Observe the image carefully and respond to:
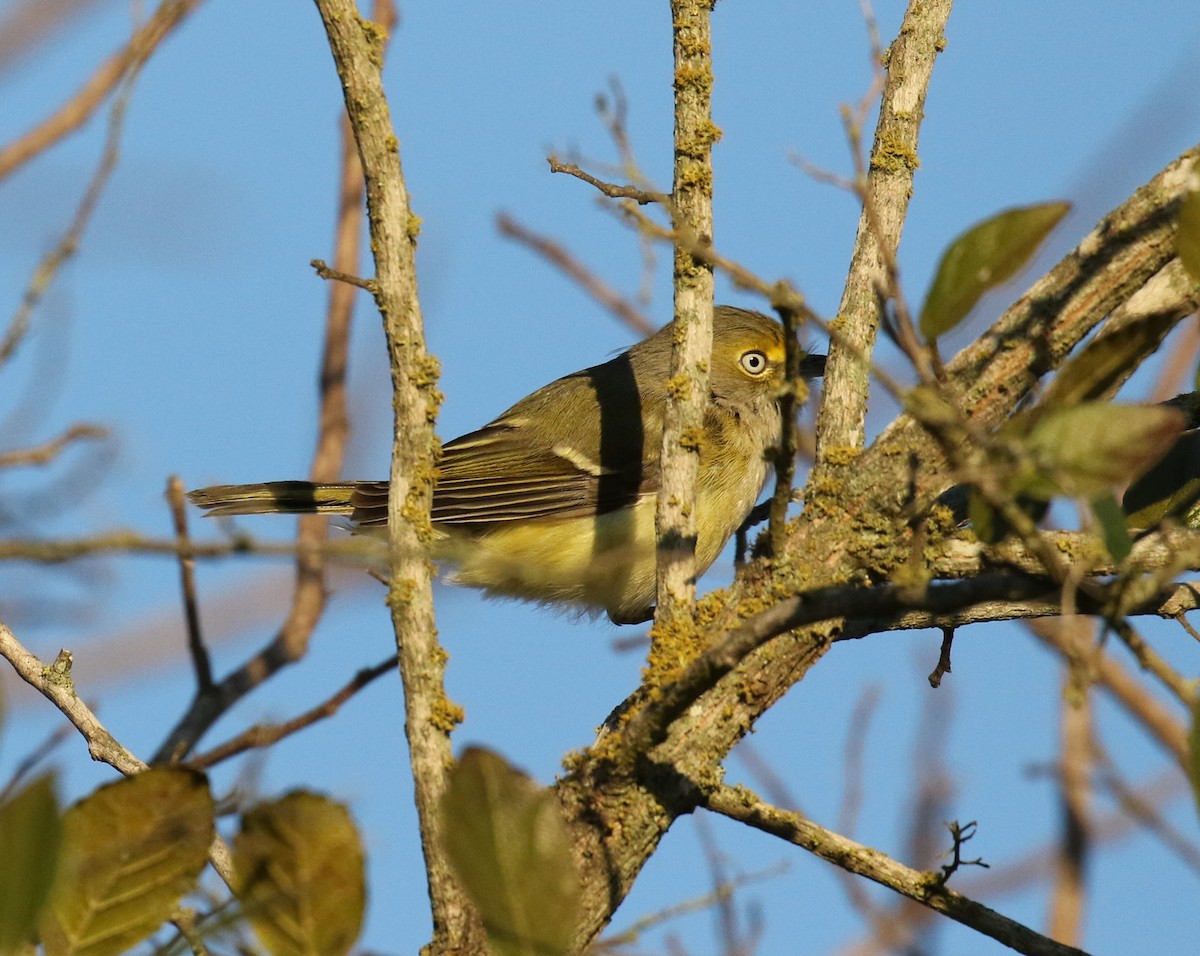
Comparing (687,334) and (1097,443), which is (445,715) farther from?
(1097,443)

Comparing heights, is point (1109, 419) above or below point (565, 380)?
below

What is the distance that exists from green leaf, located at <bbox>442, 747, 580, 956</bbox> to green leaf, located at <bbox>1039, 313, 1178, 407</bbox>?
2.43ft

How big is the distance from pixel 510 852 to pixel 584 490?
4094 mm

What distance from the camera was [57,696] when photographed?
8.25ft

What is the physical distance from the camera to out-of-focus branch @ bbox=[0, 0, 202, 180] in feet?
12.6

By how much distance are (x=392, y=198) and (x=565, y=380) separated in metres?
3.77

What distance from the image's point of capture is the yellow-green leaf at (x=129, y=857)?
4.33 ft

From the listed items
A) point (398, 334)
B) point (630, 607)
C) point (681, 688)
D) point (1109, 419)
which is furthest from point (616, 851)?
point (630, 607)

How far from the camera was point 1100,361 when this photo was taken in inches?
58.8

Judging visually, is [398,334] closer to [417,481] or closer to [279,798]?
[417,481]

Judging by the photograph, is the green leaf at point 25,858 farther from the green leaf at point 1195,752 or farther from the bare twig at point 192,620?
the bare twig at point 192,620

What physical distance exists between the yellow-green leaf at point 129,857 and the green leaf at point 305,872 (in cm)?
6

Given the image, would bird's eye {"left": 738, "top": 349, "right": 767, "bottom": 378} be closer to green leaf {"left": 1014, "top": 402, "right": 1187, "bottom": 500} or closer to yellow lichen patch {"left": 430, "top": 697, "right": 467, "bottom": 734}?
yellow lichen patch {"left": 430, "top": 697, "right": 467, "bottom": 734}

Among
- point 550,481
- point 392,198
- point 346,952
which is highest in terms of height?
point 550,481
